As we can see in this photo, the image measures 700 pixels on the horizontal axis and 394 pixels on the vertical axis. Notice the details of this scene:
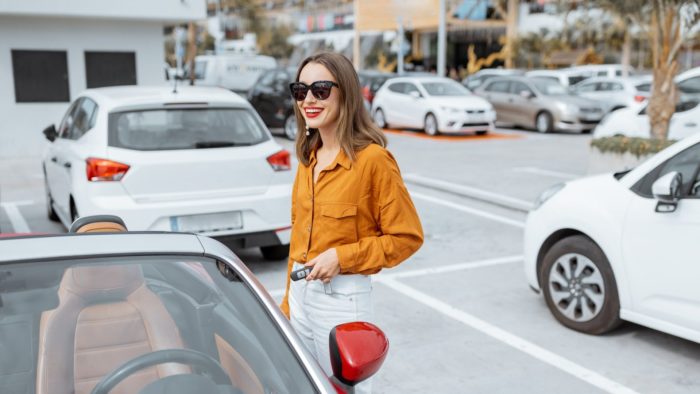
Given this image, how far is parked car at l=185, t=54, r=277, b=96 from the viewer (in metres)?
20.8

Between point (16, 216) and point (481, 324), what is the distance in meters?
6.08

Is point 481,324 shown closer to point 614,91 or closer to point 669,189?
point 669,189

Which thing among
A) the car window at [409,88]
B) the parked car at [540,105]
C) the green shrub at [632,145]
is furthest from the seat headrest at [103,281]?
the parked car at [540,105]

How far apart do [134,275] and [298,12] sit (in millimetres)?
62080

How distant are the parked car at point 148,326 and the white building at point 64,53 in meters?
12.4

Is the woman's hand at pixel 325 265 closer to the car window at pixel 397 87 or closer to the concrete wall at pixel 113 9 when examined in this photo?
the concrete wall at pixel 113 9

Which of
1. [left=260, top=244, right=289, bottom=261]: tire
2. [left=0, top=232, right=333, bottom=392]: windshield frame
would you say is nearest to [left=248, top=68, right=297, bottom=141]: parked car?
[left=260, top=244, right=289, bottom=261]: tire

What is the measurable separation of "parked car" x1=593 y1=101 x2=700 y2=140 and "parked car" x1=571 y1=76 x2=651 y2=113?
6898 mm

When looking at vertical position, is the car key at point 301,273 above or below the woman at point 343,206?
below

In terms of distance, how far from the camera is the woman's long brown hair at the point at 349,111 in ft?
8.82

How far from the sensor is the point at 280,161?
20.2 feet

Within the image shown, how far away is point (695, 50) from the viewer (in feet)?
117

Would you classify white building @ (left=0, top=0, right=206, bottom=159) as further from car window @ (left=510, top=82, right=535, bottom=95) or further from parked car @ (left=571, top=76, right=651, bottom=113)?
parked car @ (left=571, top=76, right=651, bottom=113)

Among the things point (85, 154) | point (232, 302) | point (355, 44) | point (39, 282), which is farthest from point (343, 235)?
point (355, 44)
